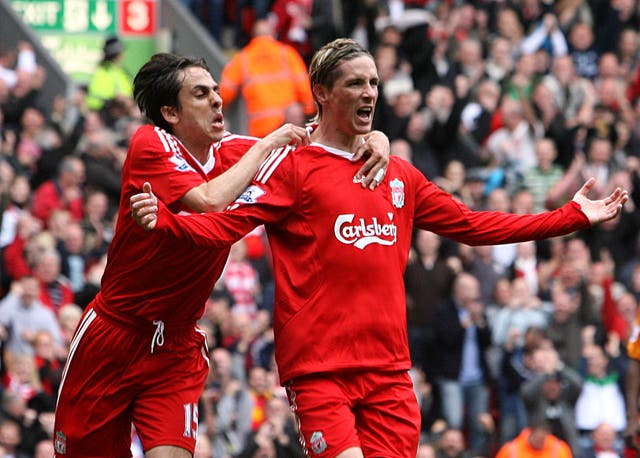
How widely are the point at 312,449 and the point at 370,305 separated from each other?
2.46 feet

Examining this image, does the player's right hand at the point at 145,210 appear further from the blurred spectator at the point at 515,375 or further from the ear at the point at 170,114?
the blurred spectator at the point at 515,375

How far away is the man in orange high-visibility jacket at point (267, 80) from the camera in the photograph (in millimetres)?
18906

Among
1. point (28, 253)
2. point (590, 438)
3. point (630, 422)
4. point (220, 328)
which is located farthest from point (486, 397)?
point (630, 422)

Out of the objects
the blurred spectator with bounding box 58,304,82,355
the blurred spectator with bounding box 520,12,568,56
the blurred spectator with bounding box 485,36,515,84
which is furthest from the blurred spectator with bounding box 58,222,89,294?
the blurred spectator with bounding box 520,12,568,56

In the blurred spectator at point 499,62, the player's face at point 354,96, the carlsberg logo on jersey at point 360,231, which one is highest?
the blurred spectator at point 499,62

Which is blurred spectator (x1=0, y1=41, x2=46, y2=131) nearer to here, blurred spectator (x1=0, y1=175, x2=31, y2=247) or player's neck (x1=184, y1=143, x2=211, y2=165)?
blurred spectator (x1=0, y1=175, x2=31, y2=247)

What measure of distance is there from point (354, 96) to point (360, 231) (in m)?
0.66

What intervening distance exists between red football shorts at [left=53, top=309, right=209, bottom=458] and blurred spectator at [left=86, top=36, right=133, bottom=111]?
917 centimetres

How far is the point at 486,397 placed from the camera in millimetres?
16125

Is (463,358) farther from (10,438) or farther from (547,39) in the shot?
(547,39)

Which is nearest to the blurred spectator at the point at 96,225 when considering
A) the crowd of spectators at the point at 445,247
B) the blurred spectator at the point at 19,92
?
the crowd of spectators at the point at 445,247

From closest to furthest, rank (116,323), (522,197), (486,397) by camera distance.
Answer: (116,323), (486,397), (522,197)

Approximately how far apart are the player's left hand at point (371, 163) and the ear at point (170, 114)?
0.99 metres

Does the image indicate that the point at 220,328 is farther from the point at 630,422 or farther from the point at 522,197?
the point at 630,422
